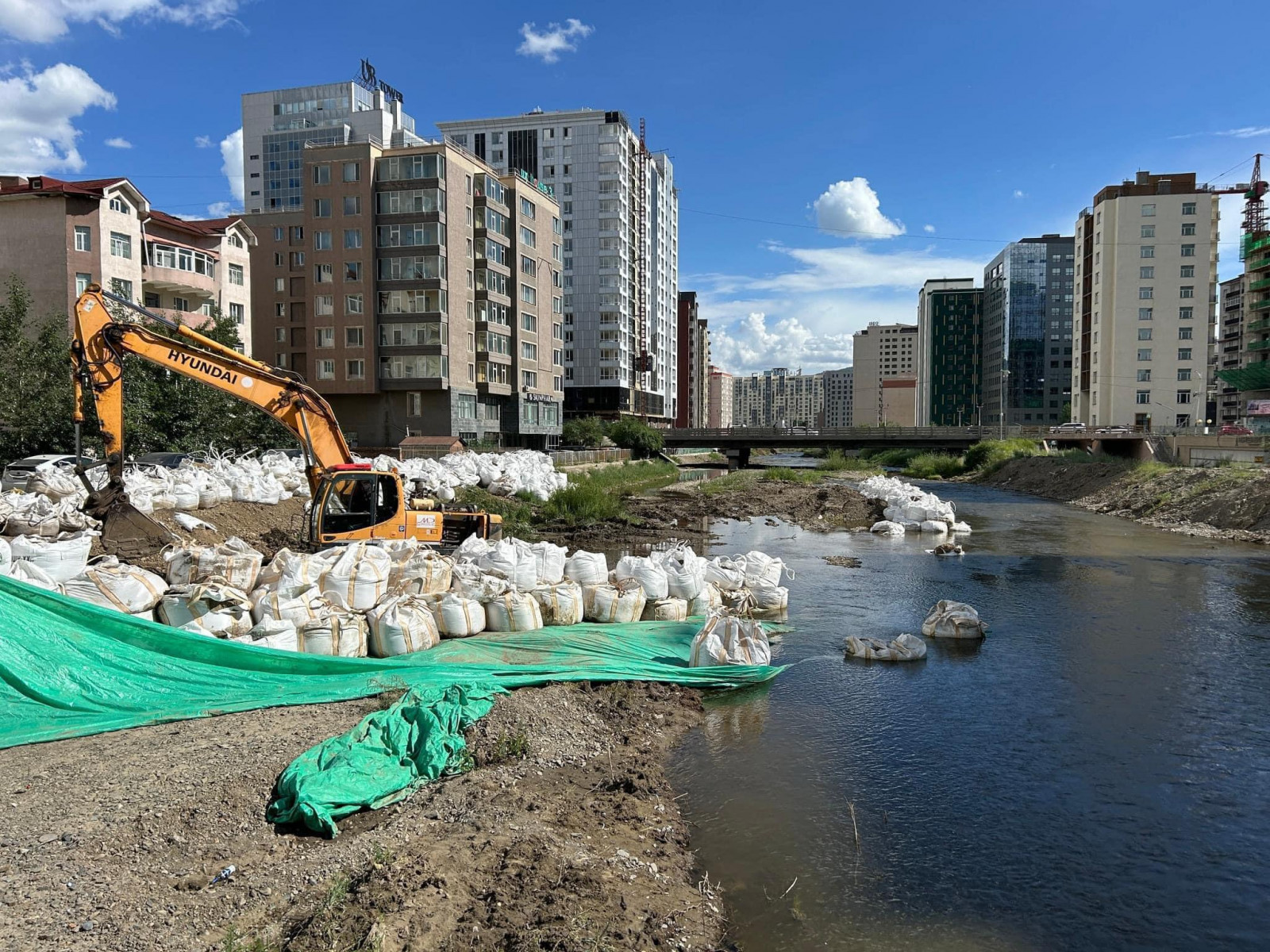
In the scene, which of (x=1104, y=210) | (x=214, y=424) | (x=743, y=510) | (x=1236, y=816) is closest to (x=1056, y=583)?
(x=1236, y=816)

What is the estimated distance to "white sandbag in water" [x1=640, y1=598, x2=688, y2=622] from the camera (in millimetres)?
10828

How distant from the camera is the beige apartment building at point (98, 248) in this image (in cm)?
3678

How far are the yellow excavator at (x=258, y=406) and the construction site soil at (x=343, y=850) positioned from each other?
6265mm

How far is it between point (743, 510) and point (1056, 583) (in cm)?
1488

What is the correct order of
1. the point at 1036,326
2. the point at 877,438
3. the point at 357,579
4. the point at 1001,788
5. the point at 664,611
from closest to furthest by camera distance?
the point at 1001,788 → the point at 357,579 → the point at 664,611 → the point at 877,438 → the point at 1036,326

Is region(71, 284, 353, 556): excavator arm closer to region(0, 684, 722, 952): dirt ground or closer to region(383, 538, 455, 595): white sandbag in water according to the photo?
region(383, 538, 455, 595): white sandbag in water

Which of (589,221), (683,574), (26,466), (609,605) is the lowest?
(609,605)

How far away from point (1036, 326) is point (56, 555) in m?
126

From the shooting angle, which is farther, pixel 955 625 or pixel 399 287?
pixel 399 287

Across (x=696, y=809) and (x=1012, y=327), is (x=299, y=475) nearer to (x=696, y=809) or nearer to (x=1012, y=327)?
(x=696, y=809)

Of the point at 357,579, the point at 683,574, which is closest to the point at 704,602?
the point at 683,574

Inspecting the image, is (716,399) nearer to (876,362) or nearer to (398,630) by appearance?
(876,362)

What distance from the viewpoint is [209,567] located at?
9.80 m

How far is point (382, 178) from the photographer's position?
45.4m
